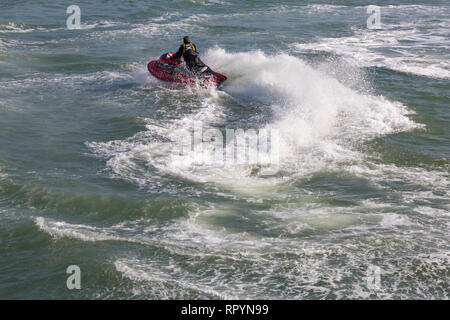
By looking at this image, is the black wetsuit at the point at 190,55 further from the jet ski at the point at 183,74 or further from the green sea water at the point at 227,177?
the green sea water at the point at 227,177

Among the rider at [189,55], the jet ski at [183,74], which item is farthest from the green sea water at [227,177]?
the rider at [189,55]

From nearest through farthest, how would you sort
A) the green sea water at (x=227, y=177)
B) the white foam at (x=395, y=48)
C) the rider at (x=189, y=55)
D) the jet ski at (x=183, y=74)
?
the green sea water at (x=227, y=177)
the rider at (x=189, y=55)
the jet ski at (x=183, y=74)
the white foam at (x=395, y=48)

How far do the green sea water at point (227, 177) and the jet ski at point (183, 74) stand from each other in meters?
0.30

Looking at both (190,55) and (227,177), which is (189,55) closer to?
(190,55)

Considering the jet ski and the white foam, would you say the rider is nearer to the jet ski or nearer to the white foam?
the jet ski

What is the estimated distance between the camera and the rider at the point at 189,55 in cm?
1617

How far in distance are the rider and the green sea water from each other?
30.0 inches

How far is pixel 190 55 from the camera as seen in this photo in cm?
1622

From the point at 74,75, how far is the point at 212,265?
12.3 metres

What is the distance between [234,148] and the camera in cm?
1204

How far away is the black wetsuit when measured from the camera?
16.2 m
